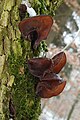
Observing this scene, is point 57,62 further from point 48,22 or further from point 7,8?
point 7,8

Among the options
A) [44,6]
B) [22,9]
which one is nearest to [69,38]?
[44,6]

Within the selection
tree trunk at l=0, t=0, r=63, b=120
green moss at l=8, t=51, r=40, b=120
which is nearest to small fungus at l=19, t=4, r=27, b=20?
tree trunk at l=0, t=0, r=63, b=120

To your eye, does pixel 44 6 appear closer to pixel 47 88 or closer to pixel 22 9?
pixel 22 9

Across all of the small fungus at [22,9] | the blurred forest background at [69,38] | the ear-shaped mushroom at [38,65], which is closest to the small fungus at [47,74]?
the ear-shaped mushroom at [38,65]

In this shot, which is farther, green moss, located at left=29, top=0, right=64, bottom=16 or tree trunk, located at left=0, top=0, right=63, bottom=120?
green moss, located at left=29, top=0, right=64, bottom=16

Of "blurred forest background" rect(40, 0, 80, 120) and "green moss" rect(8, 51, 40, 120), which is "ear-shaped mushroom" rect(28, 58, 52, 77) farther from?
"blurred forest background" rect(40, 0, 80, 120)

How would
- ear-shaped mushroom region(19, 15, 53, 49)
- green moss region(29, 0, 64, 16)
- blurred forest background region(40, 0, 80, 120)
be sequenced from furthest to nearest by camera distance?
blurred forest background region(40, 0, 80, 120) < green moss region(29, 0, 64, 16) < ear-shaped mushroom region(19, 15, 53, 49)

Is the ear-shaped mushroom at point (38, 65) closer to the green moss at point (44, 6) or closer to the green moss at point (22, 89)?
the green moss at point (22, 89)
